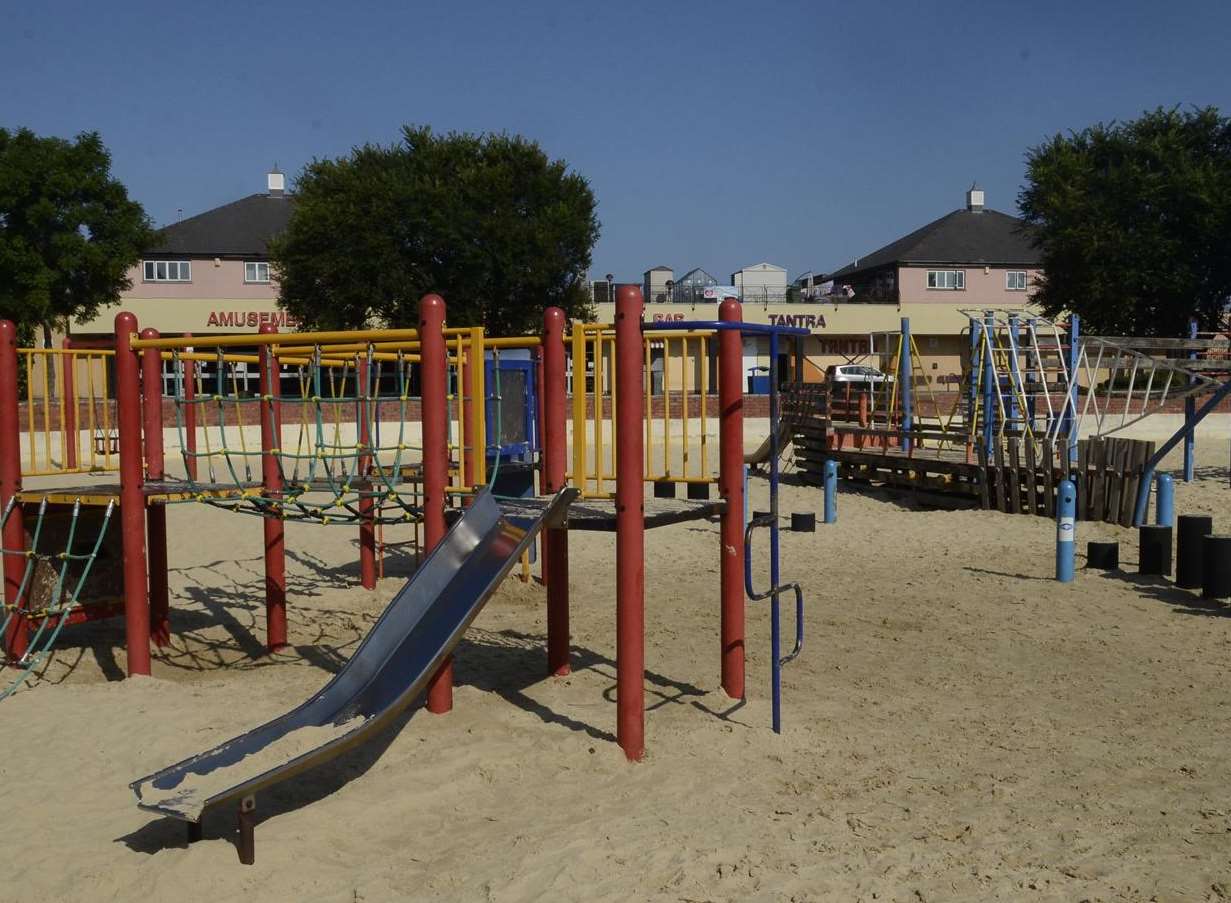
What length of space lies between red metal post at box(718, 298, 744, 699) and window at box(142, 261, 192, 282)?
153 feet

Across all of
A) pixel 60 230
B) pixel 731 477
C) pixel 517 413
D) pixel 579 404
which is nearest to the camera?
pixel 731 477

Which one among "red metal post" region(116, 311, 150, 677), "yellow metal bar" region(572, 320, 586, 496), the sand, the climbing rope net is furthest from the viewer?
the climbing rope net

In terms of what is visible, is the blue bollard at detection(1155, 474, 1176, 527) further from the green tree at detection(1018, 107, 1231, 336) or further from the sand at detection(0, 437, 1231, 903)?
the green tree at detection(1018, 107, 1231, 336)

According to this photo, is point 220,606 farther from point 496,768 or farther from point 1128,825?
point 1128,825

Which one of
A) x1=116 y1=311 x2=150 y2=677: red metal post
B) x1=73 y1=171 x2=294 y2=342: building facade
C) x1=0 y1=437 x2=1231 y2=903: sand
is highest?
x1=73 y1=171 x2=294 y2=342: building facade

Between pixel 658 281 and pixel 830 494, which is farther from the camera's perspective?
pixel 658 281

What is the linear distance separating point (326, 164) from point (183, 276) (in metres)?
13.0

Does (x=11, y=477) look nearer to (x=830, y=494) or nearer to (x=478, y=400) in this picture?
(x=478, y=400)

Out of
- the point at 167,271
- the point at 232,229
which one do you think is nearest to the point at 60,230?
the point at 167,271

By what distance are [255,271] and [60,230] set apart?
40.8ft

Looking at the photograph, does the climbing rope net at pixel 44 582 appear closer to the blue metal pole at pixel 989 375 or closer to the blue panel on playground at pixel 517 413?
the blue panel on playground at pixel 517 413

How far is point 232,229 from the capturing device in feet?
165

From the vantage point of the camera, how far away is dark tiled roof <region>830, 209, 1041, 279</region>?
5612 cm

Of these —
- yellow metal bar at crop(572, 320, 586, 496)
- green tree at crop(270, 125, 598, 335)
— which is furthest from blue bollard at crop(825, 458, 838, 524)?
green tree at crop(270, 125, 598, 335)
